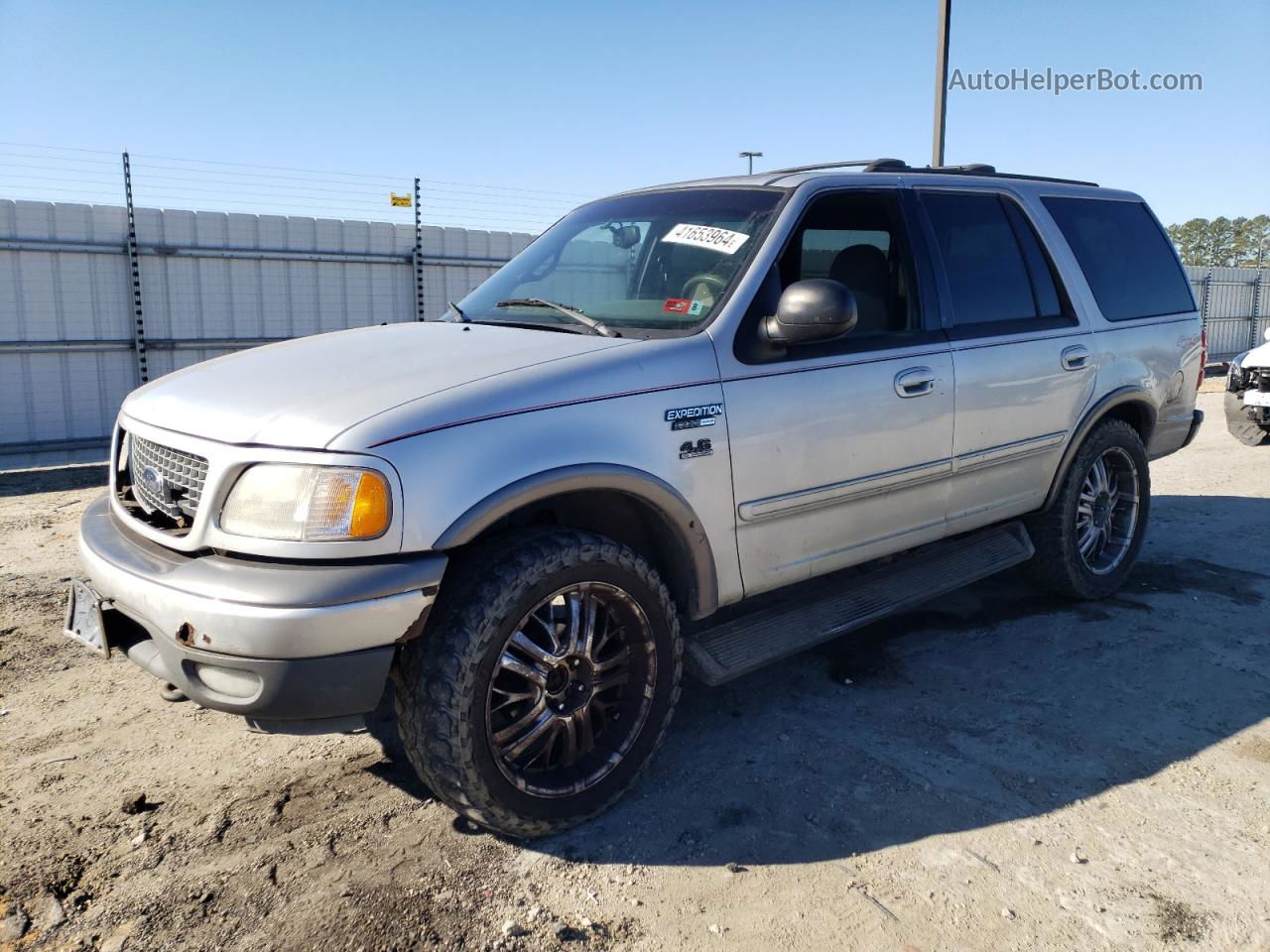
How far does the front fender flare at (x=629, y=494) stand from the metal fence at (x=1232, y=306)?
891 inches

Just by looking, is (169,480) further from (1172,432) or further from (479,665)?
(1172,432)

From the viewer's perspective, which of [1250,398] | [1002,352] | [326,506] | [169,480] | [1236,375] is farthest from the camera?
[1236,375]

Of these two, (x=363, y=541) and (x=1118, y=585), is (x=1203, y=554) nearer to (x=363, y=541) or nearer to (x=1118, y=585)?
(x=1118, y=585)

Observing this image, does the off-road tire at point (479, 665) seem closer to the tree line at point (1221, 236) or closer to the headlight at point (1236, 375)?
the headlight at point (1236, 375)

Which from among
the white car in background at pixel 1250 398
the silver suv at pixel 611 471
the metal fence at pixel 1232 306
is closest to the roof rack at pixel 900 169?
the silver suv at pixel 611 471

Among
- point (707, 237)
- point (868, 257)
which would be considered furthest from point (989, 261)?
point (707, 237)

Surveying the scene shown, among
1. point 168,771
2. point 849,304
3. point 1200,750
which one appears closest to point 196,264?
point 168,771

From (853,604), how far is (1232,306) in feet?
78.5

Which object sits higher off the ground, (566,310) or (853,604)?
(566,310)

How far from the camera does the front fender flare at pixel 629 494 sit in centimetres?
272

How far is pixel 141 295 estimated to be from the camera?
1063cm

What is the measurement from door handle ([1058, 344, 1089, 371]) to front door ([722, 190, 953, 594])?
3.07ft

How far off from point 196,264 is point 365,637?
975cm

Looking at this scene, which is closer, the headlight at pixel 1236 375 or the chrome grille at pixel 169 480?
the chrome grille at pixel 169 480
